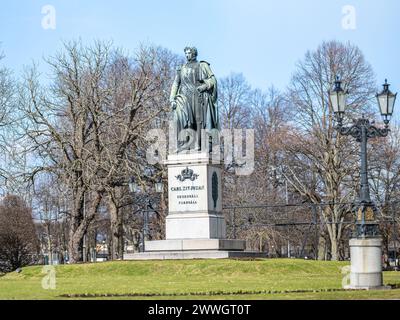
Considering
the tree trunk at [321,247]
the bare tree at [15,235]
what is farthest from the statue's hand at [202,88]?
the tree trunk at [321,247]

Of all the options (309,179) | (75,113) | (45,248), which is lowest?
(45,248)

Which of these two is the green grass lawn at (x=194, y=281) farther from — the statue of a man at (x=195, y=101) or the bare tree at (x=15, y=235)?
the bare tree at (x=15, y=235)

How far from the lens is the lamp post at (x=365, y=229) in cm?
2089

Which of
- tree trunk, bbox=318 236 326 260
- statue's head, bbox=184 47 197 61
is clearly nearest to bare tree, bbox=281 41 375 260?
tree trunk, bbox=318 236 326 260

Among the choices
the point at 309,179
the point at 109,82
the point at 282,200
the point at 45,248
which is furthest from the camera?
the point at 45,248

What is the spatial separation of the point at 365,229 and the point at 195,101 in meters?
13.0

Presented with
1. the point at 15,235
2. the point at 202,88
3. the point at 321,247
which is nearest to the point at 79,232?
the point at 202,88

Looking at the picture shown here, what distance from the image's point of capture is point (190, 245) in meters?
31.4

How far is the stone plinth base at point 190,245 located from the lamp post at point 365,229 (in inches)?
388

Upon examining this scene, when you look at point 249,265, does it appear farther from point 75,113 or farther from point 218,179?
point 75,113

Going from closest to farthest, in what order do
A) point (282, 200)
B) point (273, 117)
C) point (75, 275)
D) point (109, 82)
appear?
point (75, 275), point (109, 82), point (282, 200), point (273, 117)
